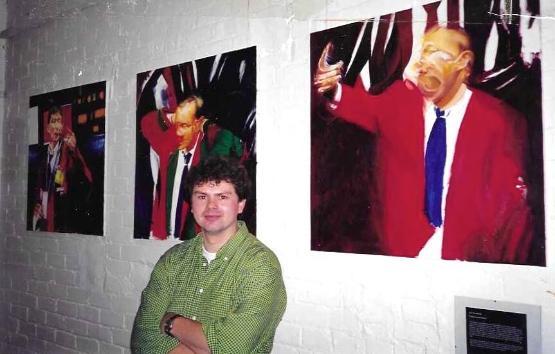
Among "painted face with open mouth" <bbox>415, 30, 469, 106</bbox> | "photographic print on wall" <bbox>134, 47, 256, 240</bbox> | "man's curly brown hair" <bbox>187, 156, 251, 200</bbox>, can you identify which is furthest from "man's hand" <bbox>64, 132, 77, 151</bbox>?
"painted face with open mouth" <bbox>415, 30, 469, 106</bbox>

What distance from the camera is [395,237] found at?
1697 millimetres

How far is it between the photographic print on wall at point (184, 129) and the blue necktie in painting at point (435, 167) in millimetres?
813

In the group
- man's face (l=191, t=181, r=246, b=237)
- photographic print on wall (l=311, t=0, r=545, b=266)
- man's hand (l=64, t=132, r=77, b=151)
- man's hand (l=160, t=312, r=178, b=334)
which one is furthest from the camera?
man's hand (l=64, t=132, r=77, b=151)

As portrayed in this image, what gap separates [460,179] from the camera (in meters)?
1.58

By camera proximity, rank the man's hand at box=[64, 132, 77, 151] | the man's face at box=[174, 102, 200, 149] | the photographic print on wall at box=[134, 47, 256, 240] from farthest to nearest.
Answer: the man's hand at box=[64, 132, 77, 151] < the man's face at box=[174, 102, 200, 149] < the photographic print on wall at box=[134, 47, 256, 240]

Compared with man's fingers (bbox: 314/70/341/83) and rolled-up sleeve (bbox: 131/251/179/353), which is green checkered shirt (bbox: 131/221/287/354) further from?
man's fingers (bbox: 314/70/341/83)

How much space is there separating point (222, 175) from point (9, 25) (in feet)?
8.53

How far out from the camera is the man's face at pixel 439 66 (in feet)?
5.31

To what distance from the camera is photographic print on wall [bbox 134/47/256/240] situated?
2096 mm

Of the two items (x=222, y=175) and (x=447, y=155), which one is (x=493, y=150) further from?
(x=222, y=175)

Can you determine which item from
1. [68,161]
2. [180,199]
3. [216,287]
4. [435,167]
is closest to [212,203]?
[216,287]

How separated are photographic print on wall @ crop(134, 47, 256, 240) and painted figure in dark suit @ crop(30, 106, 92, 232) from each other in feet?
1.79

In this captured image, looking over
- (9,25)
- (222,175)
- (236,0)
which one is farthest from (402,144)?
(9,25)

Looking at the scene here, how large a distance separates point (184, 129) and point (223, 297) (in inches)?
39.7
